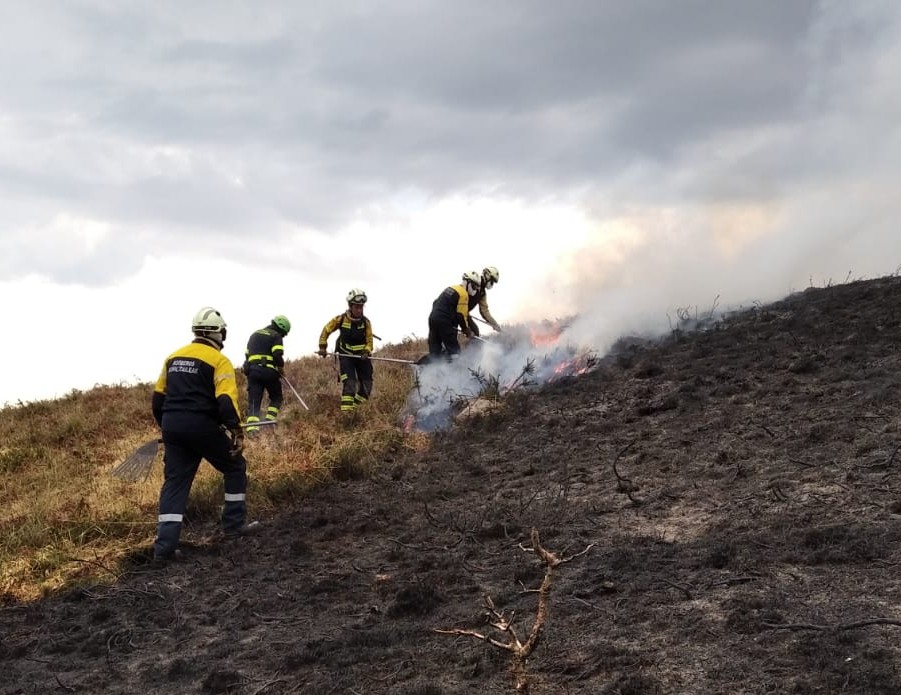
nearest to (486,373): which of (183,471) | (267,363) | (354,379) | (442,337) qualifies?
(442,337)

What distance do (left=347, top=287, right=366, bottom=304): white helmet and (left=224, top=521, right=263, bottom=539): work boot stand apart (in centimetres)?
476

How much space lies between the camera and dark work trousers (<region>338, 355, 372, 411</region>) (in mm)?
12094

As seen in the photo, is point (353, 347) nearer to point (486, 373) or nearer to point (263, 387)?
point (263, 387)

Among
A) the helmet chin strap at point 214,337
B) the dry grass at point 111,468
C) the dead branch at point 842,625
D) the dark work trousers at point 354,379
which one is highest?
the helmet chin strap at point 214,337

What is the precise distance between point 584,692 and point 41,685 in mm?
3298

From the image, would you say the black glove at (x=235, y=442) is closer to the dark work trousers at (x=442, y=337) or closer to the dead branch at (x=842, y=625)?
the dead branch at (x=842, y=625)

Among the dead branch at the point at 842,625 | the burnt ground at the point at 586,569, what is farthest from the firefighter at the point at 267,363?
the dead branch at the point at 842,625

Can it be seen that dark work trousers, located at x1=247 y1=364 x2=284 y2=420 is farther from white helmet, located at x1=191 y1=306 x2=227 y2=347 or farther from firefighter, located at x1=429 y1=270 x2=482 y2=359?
white helmet, located at x1=191 y1=306 x2=227 y2=347

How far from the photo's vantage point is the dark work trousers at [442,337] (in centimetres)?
1284

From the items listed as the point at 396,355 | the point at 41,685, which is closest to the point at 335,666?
the point at 41,685

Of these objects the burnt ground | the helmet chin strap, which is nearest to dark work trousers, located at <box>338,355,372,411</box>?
the burnt ground

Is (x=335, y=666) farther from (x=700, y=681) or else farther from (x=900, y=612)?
(x=900, y=612)

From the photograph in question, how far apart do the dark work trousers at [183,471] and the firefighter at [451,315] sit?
17.9 feet

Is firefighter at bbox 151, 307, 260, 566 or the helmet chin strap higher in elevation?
the helmet chin strap
